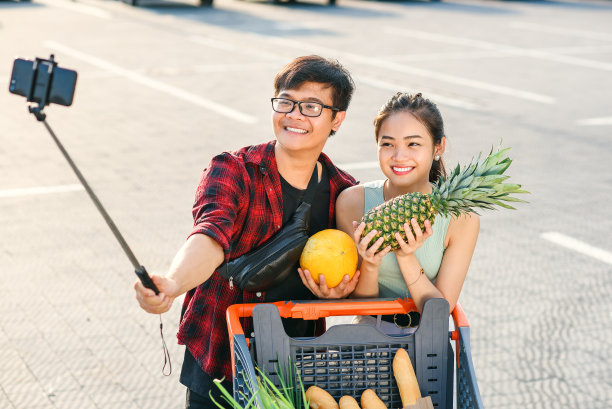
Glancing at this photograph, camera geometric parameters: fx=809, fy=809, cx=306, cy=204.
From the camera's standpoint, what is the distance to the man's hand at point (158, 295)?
2.38 meters

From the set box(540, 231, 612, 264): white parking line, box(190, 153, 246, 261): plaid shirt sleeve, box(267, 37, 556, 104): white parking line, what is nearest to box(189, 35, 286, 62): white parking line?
box(267, 37, 556, 104): white parking line

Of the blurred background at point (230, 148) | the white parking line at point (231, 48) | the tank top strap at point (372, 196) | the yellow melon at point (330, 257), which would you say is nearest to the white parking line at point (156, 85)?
the blurred background at point (230, 148)

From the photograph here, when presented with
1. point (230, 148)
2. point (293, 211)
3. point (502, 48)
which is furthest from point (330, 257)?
point (502, 48)

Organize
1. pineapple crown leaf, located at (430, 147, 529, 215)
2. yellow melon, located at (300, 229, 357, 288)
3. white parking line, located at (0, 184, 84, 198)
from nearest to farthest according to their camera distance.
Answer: pineapple crown leaf, located at (430, 147, 529, 215) → yellow melon, located at (300, 229, 357, 288) → white parking line, located at (0, 184, 84, 198)

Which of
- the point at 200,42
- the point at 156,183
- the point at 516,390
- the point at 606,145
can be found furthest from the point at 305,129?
the point at 200,42

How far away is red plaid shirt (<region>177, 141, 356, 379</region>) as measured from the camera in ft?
9.79

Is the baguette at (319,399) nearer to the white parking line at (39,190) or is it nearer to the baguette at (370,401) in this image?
the baguette at (370,401)

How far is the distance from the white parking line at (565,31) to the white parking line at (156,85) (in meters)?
11.2

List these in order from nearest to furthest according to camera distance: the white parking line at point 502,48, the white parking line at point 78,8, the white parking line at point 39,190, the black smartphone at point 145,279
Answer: the black smartphone at point 145,279 < the white parking line at point 39,190 < the white parking line at point 502,48 < the white parking line at point 78,8

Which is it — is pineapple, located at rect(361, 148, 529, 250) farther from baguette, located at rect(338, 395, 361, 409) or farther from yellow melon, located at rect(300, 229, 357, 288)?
baguette, located at rect(338, 395, 361, 409)

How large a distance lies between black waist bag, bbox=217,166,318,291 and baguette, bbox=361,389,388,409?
552mm

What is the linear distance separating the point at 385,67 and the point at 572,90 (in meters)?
3.42

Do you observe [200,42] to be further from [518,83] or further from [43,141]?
[43,141]

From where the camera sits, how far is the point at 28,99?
239 centimetres
